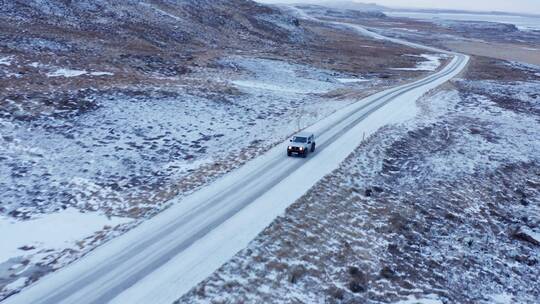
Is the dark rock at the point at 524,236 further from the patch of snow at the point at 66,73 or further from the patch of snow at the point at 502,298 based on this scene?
the patch of snow at the point at 66,73

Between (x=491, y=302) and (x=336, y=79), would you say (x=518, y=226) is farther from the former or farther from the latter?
(x=336, y=79)

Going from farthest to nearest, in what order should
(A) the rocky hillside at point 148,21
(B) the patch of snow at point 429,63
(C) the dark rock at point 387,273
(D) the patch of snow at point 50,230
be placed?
(B) the patch of snow at point 429,63 → (A) the rocky hillside at point 148,21 → (D) the patch of snow at point 50,230 → (C) the dark rock at point 387,273

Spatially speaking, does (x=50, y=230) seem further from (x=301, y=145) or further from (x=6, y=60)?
(x=6, y=60)

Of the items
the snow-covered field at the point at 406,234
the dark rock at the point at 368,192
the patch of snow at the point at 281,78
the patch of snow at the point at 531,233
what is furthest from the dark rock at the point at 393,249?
the patch of snow at the point at 281,78

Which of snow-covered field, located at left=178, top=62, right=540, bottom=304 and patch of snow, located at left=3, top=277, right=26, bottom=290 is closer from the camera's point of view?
patch of snow, located at left=3, top=277, right=26, bottom=290

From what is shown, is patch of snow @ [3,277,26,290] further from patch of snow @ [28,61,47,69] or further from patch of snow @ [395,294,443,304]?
patch of snow @ [28,61,47,69]

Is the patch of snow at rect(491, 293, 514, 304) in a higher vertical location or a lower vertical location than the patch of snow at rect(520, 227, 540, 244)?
lower

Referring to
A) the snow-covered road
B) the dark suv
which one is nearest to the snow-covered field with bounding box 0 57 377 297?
the snow-covered road
